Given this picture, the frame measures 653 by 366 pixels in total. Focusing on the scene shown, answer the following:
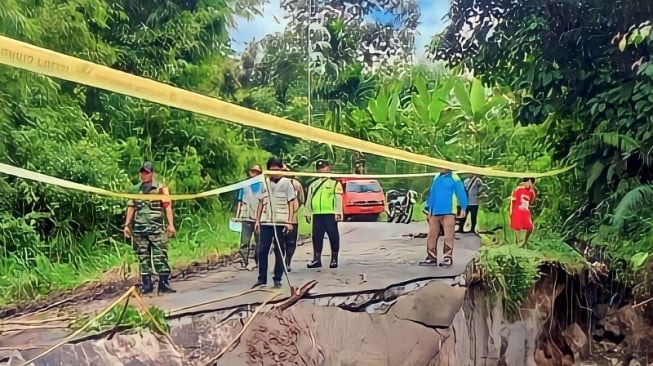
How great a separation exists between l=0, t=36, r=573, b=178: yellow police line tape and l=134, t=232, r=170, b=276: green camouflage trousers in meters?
0.33

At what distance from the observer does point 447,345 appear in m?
1.79

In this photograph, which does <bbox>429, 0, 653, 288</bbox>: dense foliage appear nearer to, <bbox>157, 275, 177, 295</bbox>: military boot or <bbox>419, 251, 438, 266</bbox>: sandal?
<bbox>419, 251, 438, 266</bbox>: sandal

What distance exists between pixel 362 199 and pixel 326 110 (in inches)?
9.9

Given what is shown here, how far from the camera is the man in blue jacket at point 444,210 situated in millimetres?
1740

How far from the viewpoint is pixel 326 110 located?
1.69 meters

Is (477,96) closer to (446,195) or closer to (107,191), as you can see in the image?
(446,195)

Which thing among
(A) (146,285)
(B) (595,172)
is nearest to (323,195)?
(A) (146,285)

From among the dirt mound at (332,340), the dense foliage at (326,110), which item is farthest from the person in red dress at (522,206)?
Answer: the dirt mound at (332,340)

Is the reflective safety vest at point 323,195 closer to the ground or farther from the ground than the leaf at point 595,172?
closer to the ground

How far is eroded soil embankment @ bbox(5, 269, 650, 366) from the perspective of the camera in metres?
1.63

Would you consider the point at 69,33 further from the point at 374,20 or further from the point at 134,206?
the point at 374,20

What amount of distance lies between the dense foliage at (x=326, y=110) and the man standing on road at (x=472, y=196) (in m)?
0.03

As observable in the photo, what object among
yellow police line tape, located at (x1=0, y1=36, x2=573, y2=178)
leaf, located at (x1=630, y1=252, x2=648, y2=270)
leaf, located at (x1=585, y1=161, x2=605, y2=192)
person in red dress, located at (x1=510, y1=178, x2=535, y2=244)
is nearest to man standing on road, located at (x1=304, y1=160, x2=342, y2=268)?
yellow police line tape, located at (x1=0, y1=36, x2=573, y2=178)

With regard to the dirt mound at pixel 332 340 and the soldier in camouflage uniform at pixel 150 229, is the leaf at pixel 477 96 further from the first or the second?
the soldier in camouflage uniform at pixel 150 229
